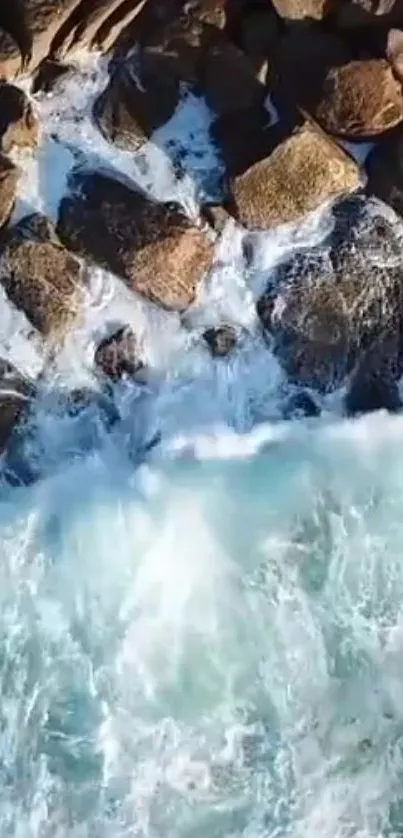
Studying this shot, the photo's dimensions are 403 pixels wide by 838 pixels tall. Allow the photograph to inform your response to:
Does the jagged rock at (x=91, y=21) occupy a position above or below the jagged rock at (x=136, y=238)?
above

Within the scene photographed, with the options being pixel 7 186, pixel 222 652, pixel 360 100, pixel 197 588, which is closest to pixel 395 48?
pixel 360 100

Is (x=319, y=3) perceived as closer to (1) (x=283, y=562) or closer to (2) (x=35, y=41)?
(2) (x=35, y=41)

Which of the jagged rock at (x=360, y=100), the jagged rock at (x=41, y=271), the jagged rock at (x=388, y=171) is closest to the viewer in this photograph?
the jagged rock at (x=360, y=100)

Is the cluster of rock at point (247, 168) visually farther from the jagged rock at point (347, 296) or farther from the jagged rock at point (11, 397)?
the jagged rock at point (11, 397)

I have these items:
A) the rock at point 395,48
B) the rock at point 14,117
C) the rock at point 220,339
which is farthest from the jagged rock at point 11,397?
the rock at point 395,48

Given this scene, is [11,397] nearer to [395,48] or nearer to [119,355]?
[119,355]
